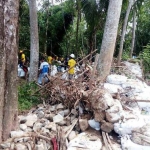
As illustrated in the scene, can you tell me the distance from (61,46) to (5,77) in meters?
10.3

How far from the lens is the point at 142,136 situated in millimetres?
4395

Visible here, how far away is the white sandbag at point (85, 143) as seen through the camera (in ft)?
14.3

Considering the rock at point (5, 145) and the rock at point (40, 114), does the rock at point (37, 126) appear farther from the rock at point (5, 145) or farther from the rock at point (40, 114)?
the rock at point (5, 145)

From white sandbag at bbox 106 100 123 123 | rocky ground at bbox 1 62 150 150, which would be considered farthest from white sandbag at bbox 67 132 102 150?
white sandbag at bbox 106 100 123 123

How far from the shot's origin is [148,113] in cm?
541

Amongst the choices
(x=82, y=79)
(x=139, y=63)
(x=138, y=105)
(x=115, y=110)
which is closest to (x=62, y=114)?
(x=82, y=79)

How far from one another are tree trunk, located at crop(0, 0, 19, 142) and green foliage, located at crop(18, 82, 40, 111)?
1504 mm

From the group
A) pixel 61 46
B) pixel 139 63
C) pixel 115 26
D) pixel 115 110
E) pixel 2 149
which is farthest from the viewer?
pixel 61 46

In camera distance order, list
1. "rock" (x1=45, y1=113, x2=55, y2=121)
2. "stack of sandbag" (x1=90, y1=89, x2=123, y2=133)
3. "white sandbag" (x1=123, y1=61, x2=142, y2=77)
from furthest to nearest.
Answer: "white sandbag" (x1=123, y1=61, x2=142, y2=77) → "rock" (x1=45, y1=113, x2=55, y2=121) → "stack of sandbag" (x1=90, y1=89, x2=123, y2=133)

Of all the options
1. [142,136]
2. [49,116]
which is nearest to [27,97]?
[49,116]

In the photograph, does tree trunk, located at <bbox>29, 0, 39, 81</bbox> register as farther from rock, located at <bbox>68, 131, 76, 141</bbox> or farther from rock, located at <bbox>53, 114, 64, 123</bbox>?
rock, located at <bbox>68, 131, 76, 141</bbox>

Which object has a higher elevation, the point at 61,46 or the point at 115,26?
the point at 115,26

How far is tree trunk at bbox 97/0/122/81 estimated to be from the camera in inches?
276

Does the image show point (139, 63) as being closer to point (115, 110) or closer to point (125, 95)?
point (125, 95)
